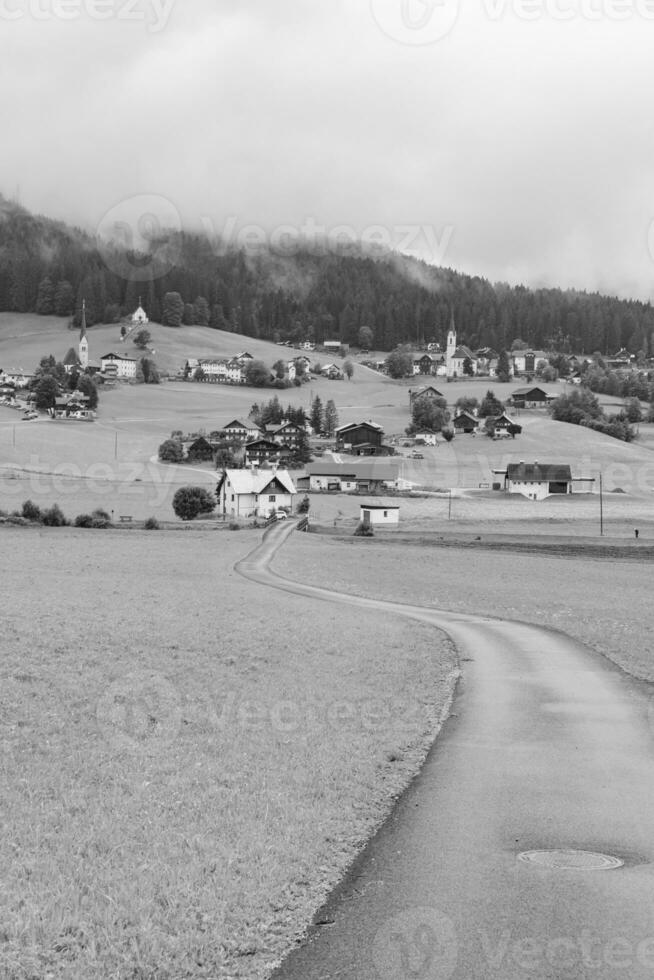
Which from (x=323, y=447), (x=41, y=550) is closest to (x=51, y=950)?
(x=41, y=550)

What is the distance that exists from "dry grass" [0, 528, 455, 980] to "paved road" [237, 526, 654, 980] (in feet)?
1.82

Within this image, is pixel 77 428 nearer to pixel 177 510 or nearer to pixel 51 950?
pixel 177 510

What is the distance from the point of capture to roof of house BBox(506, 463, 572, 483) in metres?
125

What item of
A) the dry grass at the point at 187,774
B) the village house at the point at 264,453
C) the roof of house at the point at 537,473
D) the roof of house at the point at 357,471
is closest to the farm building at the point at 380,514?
the roof of house at the point at 357,471

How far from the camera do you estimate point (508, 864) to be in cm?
1119

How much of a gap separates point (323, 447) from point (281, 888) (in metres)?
164

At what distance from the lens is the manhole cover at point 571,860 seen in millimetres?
11102

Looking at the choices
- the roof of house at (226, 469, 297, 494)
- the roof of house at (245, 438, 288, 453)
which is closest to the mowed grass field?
the roof of house at (226, 469, 297, 494)

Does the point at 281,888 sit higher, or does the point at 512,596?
the point at 281,888

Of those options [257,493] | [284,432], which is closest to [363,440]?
[284,432]

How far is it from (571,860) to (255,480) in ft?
301

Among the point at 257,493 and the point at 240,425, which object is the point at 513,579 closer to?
the point at 257,493

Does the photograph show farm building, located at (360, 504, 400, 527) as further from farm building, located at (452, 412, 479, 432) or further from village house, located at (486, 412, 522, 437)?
farm building, located at (452, 412, 479, 432)

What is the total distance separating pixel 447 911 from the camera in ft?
32.3
